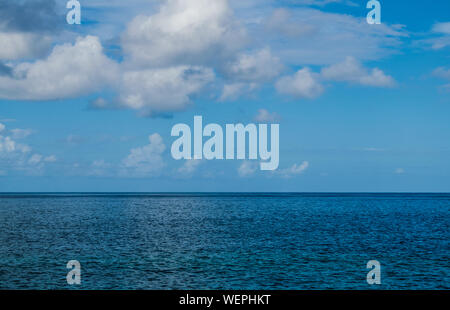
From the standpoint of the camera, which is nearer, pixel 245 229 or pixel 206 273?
pixel 206 273

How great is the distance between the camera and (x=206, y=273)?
49.4m

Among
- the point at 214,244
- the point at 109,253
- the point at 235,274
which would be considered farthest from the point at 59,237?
the point at 235,274

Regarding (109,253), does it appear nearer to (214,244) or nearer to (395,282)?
(214,244)

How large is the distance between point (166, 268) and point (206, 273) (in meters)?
5.09

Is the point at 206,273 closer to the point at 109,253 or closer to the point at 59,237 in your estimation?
the point at 109,253

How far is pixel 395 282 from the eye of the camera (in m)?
46.2

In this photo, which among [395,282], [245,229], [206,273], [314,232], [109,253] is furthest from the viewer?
[245,229]

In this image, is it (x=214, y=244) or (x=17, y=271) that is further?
(x=214, y=244)
